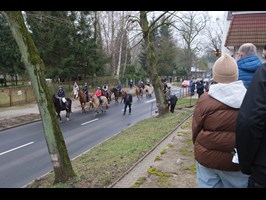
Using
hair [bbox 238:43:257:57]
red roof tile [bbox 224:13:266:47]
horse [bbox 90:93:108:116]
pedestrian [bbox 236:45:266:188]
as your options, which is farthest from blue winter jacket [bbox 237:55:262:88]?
horse [bbox 90:93:108:116]

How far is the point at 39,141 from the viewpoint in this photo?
49.5ft

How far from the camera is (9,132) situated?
18.1 metres

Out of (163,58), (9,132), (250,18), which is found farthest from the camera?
(163,58)

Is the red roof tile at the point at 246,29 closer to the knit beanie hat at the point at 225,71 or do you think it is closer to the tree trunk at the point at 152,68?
the tree trunk at the point at 152,68

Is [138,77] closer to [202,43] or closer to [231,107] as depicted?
[202,43]

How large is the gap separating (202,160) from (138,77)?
5700 cm

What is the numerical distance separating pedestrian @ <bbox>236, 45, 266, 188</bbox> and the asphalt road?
7.68m

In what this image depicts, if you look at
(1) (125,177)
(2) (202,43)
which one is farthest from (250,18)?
(2) (202,43)

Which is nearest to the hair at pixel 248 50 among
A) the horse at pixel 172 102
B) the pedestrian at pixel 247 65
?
the pedestrian at pixel 247 65

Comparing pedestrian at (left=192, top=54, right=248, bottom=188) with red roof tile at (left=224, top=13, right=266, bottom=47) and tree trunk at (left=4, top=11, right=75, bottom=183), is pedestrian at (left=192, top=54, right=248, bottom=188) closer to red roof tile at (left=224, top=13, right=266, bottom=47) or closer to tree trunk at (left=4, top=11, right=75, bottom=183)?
tree trunk at (left=4, top=11, right=75, bottom=183)

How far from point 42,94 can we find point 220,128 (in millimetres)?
5266

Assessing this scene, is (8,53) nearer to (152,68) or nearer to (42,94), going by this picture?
(152,68)

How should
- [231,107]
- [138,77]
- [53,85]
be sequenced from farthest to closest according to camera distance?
[138,77] < [53,85] < [231,107]

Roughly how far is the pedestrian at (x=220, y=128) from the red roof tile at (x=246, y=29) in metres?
11.4
